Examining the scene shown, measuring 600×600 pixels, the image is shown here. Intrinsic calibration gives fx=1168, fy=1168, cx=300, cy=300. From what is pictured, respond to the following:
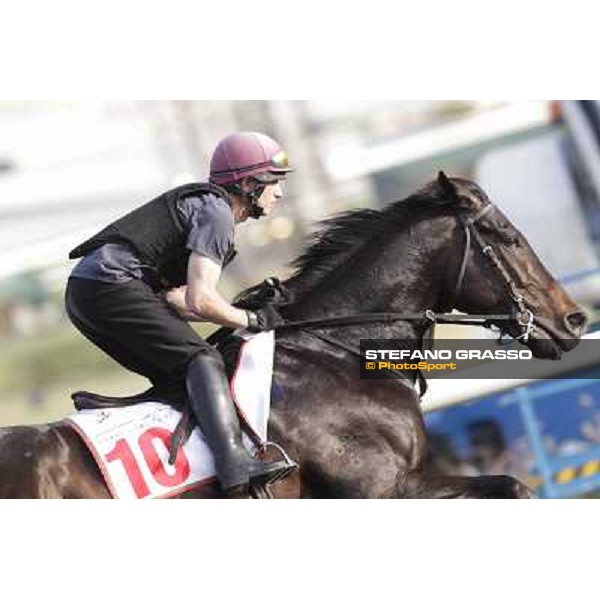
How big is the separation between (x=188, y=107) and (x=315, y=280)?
7748 mm

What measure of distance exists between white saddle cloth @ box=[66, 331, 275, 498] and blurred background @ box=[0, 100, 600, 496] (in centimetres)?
171

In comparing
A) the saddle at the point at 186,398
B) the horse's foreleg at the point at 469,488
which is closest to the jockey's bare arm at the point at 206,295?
the saddle at the point at 186,398

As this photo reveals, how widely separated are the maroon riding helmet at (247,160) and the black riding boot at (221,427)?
64cm

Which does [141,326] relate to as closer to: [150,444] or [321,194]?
[150,444]

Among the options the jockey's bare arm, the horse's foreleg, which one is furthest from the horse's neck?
the horse's foreleg

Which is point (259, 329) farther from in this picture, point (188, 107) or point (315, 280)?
point (188, 107)

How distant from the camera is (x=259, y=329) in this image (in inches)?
141

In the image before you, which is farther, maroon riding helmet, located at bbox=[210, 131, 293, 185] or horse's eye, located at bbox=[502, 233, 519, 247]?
horse's eye, located at bbox=[502, 233, 519, 247]

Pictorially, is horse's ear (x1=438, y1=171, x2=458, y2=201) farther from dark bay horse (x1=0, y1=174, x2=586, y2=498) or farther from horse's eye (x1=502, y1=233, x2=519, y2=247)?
horse's eye (x1=502, y1=233, x2=519, y2=247)

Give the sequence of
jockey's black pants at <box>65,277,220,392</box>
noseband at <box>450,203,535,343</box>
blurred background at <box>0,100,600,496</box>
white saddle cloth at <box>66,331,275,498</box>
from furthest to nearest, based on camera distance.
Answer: blurred background at <box>0,100,600,496</box>
noseband at <box>450,203,535,343</box>
jockey's black pants at <box>65,277,220,392</box>
white saddle cloth at <box>66,331,275,498</box>

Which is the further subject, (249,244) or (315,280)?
(249,244)

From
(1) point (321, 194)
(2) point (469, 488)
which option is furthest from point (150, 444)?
(1) point (321, 194)

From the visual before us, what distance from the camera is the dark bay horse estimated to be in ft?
11.7
